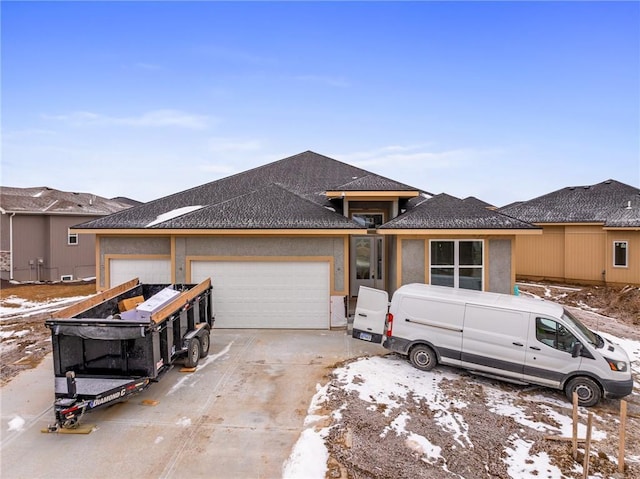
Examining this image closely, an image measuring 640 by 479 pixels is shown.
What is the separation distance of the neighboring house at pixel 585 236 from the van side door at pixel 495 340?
15.1 m

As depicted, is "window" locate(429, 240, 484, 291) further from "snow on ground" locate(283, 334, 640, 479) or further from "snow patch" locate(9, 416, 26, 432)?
"snow patch" locate(9, 416, 26, 432)

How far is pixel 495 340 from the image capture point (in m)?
7.32

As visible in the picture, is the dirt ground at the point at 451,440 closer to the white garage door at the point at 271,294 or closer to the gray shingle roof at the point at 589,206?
the white garage door at the point at 271,294

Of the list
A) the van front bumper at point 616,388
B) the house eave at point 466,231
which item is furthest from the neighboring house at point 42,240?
the van front bumper at point 616,388

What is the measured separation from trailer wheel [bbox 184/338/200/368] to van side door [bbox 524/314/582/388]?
6.95 metres

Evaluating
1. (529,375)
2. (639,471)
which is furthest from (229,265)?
(639,471)

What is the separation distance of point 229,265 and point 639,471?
9.90 metres

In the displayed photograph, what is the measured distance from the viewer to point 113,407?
6406 mm

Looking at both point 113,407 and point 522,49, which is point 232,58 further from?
point 113,407

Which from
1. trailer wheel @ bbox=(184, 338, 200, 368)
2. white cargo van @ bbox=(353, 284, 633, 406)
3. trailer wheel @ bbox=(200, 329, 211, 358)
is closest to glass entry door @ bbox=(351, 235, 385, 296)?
white cargo van @ bbox=(353, 284, 633, 406)

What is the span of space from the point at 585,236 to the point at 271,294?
58.6 ft

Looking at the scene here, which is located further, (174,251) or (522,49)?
(522,49)

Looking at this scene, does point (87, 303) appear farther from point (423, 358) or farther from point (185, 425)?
point (423, 358)

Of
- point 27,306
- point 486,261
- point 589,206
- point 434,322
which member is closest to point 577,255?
point 589,206
